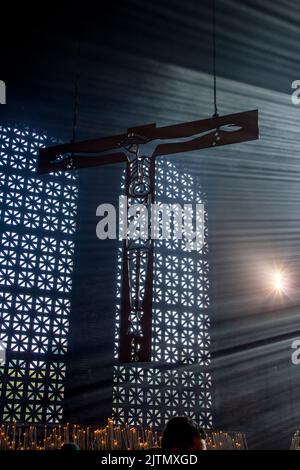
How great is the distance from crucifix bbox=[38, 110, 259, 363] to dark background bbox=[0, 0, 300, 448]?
3140 mm

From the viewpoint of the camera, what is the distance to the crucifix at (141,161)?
5055mm

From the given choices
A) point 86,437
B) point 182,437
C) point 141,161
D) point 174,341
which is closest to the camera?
point 182,437

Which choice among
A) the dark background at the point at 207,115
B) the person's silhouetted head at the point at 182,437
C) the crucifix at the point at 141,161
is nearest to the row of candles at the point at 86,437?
the dark background at the point at 207,115

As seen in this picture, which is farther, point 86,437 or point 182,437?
point 86,437

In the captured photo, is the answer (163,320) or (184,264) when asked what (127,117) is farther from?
(163,320)

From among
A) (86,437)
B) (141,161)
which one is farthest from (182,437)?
(86,437)

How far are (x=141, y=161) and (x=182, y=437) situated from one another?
4.30 m

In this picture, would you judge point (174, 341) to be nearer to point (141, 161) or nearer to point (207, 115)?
point (207, 115)

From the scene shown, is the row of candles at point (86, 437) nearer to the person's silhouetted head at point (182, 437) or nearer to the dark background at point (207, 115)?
the dark background at point (207, 115)

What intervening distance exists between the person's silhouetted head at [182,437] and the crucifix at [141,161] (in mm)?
2908

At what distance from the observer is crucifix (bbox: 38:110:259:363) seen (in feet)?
16.6

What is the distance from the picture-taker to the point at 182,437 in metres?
2.06

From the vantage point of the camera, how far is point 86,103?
10562mm

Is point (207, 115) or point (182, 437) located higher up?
point (207, 115)
